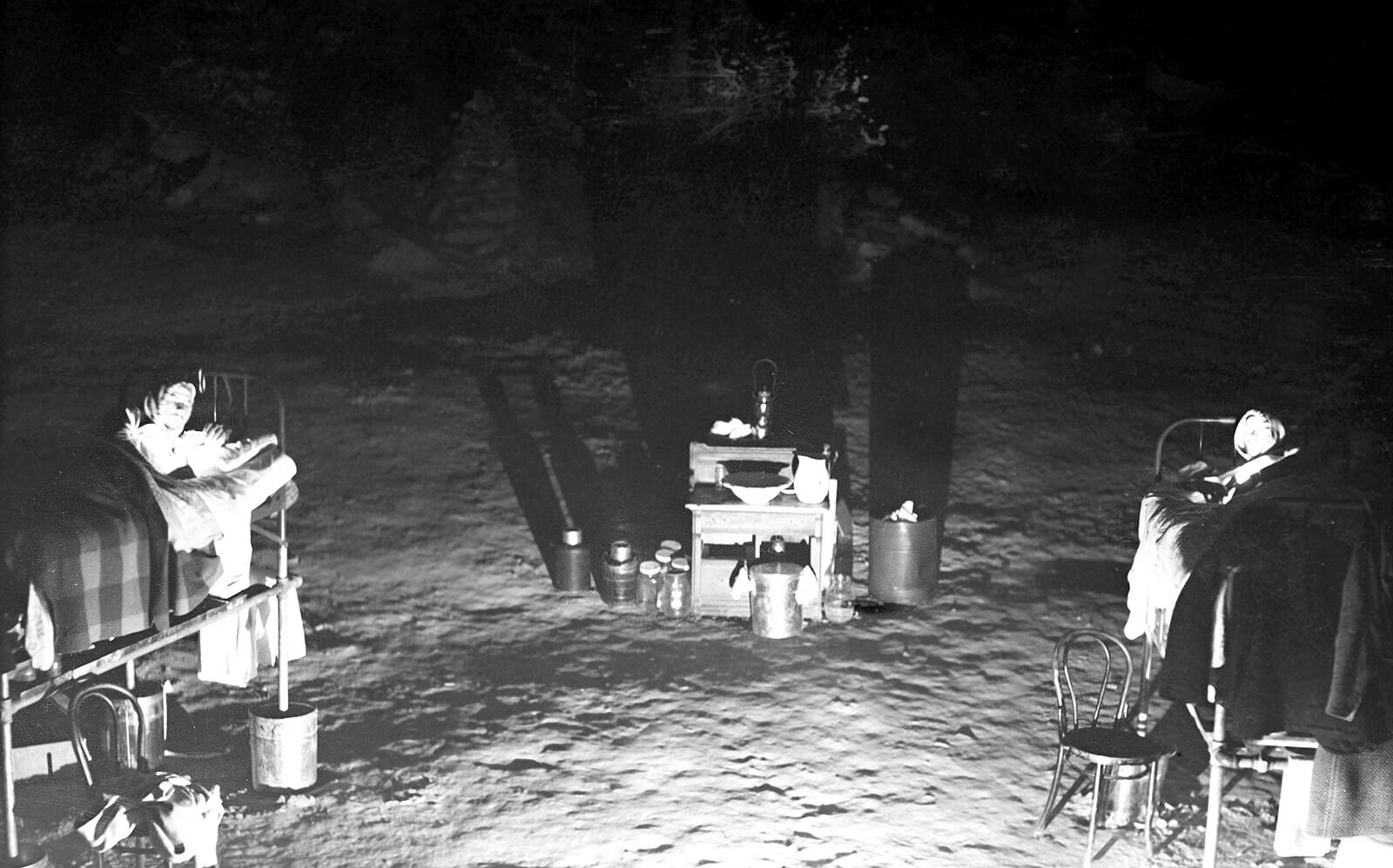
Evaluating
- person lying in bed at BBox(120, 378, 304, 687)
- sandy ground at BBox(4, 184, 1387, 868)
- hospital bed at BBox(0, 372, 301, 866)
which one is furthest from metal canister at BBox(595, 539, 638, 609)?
hospital bed at BBox(0, 372, 301, 866)

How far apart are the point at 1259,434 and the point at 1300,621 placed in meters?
1.89

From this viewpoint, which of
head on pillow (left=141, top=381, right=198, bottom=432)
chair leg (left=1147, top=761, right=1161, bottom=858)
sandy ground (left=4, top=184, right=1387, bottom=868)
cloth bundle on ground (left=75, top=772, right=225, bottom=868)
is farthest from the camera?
head on pillow (left=141, top=381, right=198, bottom=432)

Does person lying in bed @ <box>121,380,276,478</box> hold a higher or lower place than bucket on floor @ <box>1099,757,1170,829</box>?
higher

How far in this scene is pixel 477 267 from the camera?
56.2ft

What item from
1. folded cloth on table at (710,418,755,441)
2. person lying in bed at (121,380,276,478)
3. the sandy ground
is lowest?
the sandy ground

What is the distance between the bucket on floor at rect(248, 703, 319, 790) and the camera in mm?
5828

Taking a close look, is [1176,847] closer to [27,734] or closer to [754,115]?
[27,734]

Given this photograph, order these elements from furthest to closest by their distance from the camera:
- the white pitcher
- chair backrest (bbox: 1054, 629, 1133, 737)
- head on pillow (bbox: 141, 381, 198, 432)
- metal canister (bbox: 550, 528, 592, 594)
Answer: metal canister (bbox: 550, 528, 592, 594), the white pitcher, chair backrest (bbox: 1054, 629, 1133, 737), head on pillow (bbox: 141, 381, 198, 432)

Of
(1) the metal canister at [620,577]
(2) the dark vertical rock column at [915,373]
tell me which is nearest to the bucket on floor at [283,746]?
(1) the metal canister at [620,577]

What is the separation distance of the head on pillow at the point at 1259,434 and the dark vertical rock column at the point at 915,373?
296 centimetres

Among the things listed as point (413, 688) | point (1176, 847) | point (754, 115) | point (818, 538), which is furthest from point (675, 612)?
point (754, 115)

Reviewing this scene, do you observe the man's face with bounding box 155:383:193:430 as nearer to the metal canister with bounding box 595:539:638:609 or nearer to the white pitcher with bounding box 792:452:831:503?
the metal canister with bounding box 595:539:638:609

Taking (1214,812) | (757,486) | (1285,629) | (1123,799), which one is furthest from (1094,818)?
(757,486)

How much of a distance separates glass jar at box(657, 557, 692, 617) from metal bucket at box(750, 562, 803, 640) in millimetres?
590
